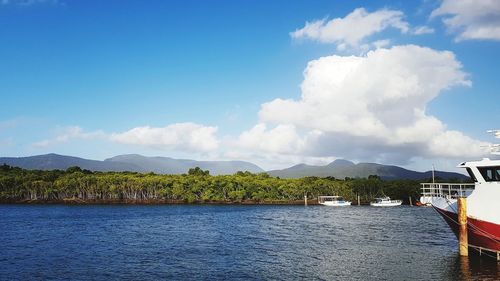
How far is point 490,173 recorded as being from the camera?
49.7 metres

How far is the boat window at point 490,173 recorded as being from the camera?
162 ft

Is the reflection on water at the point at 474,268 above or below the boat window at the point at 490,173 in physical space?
below

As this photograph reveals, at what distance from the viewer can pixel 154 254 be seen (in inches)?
2511

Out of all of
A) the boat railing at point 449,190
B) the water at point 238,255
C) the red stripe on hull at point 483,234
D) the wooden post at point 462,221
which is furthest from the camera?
the boat railing at point 449,190

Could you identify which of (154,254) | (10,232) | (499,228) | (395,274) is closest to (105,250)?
(154,254)

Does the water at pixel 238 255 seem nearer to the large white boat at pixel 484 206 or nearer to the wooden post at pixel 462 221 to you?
the wooden post at pixel 462 221

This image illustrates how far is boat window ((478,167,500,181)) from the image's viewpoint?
4931 cm

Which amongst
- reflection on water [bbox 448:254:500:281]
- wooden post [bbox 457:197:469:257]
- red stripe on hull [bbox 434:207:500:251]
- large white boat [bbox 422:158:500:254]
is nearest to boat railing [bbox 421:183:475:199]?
wooden post [bbox 457:197:469:257]

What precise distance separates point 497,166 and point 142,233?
2746 inches

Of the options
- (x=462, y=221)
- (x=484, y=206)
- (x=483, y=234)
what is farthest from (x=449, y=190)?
(x=483, y=234)

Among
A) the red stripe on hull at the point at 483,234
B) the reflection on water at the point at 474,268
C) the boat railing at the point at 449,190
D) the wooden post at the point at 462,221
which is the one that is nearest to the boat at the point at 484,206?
the red stripe on hull at the point at 483,234

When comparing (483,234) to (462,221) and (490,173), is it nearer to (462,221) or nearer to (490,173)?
(462,221)

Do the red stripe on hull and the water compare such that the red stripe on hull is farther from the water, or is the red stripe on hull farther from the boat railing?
the boat railing

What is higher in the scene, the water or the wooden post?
the wooden post
